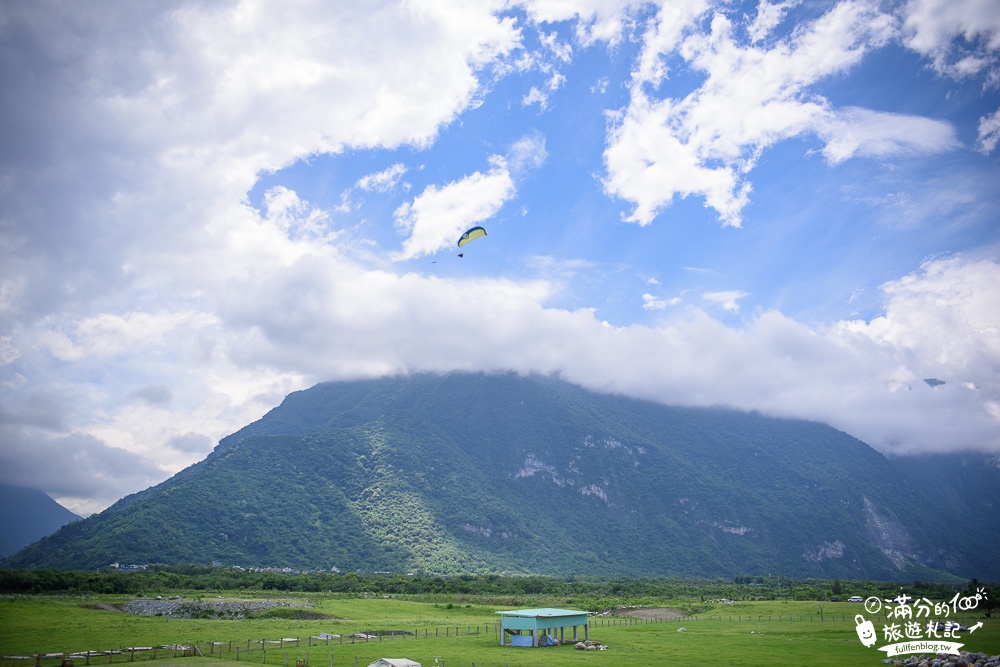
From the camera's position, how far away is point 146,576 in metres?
101

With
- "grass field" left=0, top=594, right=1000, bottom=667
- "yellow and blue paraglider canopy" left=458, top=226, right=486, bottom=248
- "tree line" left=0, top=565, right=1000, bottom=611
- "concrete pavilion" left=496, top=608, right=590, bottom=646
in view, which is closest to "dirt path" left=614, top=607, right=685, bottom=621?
"grass field" left=0, top=594, right=1000, bottom=667

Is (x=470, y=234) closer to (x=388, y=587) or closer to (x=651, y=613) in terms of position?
(x=651, y=613)

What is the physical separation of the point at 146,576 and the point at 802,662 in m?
99.9

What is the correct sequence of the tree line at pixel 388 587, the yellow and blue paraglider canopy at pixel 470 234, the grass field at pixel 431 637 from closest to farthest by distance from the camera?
1. the grass field at pixel 431 637
2. the yellow and blue paraglider canopy at pixel 470 234
3. the tree line at pixel 388 587

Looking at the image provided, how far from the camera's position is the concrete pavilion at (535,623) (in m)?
48.8

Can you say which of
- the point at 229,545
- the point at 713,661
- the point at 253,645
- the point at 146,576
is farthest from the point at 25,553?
the point at 713,661

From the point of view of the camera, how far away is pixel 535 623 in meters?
48.6

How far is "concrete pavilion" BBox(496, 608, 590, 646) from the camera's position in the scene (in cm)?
4878

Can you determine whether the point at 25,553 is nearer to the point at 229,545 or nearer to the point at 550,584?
the point at 229,545

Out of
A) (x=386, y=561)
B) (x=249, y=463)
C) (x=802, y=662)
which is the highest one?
(x=249, y=463)

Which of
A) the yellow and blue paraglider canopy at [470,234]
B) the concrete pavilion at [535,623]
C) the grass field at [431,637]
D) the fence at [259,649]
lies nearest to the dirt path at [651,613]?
the grass field at [431,637]

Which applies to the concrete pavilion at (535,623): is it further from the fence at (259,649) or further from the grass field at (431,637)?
the fence at (259,649)

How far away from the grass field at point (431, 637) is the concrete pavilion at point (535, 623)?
1594mm

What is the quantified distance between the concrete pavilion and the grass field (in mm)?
1594
